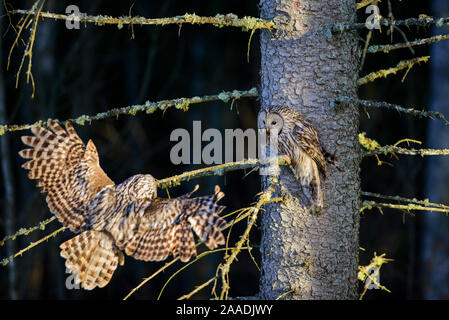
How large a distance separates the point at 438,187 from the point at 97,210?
→ 5.29m

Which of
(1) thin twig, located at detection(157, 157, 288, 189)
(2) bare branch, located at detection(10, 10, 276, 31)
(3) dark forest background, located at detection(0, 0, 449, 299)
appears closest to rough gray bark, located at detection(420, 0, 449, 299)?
(3) dark forest background, located at detection(0, 0, 449, 299)

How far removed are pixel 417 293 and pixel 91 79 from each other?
508 centimetres

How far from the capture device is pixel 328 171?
2596mm

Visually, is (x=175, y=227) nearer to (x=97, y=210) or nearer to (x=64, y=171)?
(x=97, y=210)

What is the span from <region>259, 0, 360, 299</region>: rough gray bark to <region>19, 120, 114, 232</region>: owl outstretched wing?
41.0 inches

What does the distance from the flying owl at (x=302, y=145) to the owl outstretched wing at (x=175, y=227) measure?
1.53 ft

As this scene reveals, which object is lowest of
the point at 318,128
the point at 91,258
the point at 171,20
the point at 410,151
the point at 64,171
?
the point at 91,258

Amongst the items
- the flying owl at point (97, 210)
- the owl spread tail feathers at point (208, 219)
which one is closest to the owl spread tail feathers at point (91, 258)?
the flying owl at point (97, 210)

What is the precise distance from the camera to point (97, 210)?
281cm

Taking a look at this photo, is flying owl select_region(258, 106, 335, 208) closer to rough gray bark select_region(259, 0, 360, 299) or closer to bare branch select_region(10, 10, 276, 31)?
rough gray bark select_region(259, 0, 360, 299)

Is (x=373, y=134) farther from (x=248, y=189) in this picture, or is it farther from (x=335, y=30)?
(x=335, y=30)

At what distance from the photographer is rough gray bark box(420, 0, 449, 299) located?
6.59m

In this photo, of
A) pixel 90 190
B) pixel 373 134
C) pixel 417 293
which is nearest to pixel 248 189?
pixel 373 134

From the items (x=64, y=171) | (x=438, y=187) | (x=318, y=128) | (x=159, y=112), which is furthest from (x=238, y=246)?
(x=159, y=112)
